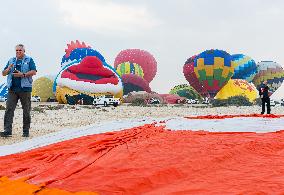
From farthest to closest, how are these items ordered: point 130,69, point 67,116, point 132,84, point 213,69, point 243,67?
point 130,69 < point 243,67 < point 132,84 < point 213,69 < point 67,116

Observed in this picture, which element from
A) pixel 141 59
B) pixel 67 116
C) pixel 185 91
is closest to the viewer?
pixel 67 116

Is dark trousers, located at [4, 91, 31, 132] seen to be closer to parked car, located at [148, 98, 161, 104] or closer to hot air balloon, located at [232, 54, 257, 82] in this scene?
parked car, located at [148, 98, 161, 104]

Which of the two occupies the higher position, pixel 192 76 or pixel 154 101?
pixel 192 76

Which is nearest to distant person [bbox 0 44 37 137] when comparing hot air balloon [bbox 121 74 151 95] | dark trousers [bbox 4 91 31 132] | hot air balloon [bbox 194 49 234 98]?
dark trousers [bbox 4 91 31 132]

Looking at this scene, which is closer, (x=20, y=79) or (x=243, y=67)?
(x=20, y=79)

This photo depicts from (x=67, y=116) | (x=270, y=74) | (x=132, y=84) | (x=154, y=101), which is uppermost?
(x=270, y=74)

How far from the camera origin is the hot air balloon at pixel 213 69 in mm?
27203

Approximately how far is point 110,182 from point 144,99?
23.8 m

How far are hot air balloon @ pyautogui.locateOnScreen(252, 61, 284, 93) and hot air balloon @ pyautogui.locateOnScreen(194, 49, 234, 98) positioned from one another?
8462 millimetres

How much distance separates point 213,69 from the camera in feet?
89.0

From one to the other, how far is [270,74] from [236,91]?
7.98 meters

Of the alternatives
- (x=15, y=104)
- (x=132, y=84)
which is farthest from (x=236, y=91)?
(x=15, y=104)

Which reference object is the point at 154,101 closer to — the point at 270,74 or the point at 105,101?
the point at 105,101

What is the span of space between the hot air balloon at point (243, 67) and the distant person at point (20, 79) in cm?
3020
